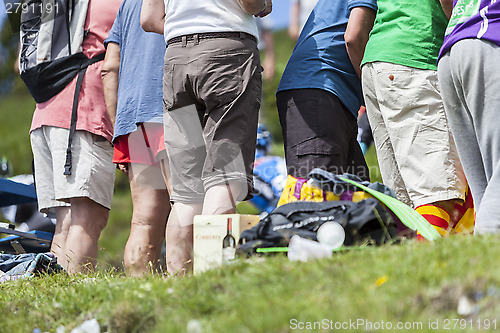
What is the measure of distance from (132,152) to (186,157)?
584 millimetres

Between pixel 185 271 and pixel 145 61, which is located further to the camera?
pixel 145 61

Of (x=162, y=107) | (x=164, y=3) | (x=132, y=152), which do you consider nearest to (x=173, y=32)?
(x=164, y=3)

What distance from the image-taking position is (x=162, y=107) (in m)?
3.83

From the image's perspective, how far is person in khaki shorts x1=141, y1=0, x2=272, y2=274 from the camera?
3.24 metres

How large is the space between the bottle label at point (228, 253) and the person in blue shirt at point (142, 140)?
1.04 meters

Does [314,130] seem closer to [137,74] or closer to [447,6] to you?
[447,6]

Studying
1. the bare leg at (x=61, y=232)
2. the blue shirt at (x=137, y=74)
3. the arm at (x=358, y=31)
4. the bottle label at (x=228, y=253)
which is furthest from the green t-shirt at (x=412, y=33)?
the bare leg at (x=61, y=232)

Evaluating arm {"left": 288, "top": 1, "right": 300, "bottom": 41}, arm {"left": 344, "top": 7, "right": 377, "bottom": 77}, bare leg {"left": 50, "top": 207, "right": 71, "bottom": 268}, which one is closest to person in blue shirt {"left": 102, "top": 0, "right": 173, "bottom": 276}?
bare leg {"left": 50, "top": 207, "right": 71, "bottom": 268}

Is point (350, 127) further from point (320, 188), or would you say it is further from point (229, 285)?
point (229, 285)

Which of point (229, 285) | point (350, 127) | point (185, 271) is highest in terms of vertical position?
point (350, 127)

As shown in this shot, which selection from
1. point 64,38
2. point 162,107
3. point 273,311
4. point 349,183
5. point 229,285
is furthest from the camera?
point 64,38

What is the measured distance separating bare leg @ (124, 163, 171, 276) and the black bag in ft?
4.12

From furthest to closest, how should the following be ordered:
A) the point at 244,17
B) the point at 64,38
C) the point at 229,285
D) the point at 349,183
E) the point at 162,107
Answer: the point at 64,38, the point at 162,107, the point at 244,17, the point at 349,183, the point at 229,285

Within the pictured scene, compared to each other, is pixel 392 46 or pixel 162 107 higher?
pixel 392 46
